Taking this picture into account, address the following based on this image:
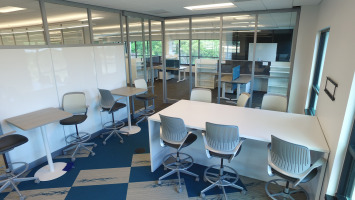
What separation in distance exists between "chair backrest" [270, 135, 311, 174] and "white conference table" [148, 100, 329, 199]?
0.22 metres

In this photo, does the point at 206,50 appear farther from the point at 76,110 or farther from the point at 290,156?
the point at 290,156

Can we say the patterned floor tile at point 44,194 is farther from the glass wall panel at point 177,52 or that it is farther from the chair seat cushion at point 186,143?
the glass wall panel at point 177,52

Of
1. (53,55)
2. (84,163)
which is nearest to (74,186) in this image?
(84,163)

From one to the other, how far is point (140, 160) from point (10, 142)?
6.18ft

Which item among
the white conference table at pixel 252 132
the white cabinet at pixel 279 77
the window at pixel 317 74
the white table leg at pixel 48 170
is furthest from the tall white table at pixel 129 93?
the window at pixel 317 74

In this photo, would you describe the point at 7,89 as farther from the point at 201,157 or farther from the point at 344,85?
the point at 344,85

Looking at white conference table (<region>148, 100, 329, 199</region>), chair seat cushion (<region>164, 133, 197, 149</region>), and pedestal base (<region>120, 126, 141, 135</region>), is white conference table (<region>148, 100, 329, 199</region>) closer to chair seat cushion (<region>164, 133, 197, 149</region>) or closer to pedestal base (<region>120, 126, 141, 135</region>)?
chair seat cushion (<region>164, 133, 197, 149</region>)

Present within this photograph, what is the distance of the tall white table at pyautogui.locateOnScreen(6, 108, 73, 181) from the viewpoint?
2.91 meters

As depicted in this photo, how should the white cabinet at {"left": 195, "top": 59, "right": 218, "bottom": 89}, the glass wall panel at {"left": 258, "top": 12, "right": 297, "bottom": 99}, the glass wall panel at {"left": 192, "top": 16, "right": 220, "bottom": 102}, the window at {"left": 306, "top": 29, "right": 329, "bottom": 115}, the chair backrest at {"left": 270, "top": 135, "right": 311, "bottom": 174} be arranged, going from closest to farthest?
the chair backrest at {"left": 270, "top": 135, "right": 311, "bottom": 174}, the window at {"left": 306, "top": 29, "right": 329, "bottom": 115}, the glass wall panel at {"left": 258, "top": 12, "right": 297, "bottom": 99}, the glass wall panel at {"left": 192, "top": 16, "right": 220, "bottom": 102}, the white cabinet at {"left": 195, "top": 59, "right": 218, "bottom": 89}

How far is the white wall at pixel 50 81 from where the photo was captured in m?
3.10

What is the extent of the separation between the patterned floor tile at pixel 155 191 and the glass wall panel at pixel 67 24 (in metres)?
2.90

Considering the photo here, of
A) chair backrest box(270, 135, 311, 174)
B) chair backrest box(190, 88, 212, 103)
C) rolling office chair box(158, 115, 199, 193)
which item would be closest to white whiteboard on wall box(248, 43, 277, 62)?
chair backrest box(190, 88, 212, 103)

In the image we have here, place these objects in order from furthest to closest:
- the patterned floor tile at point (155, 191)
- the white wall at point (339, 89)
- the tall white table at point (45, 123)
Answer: the tall white table at point (45, 123) → the patterned floor tile at point (155, 191) → the white wall at point (339, 89)

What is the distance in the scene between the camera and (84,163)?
3.54 meters
